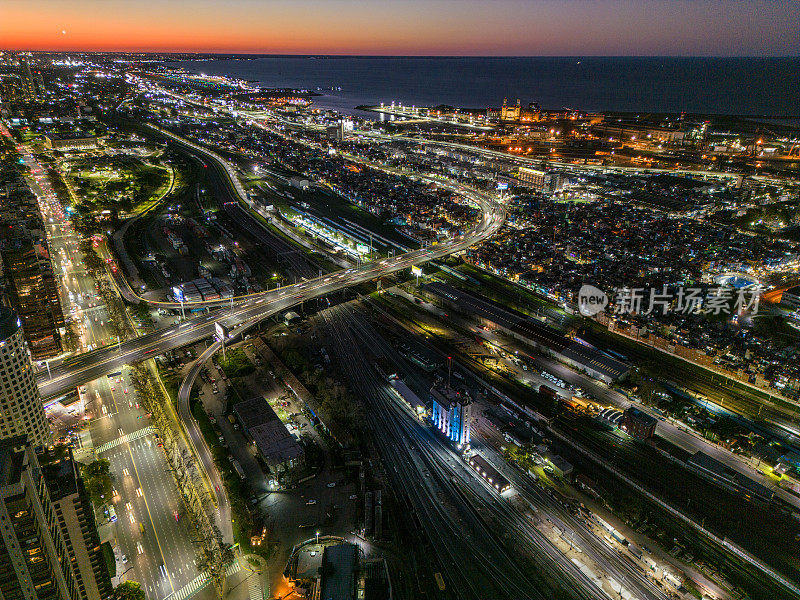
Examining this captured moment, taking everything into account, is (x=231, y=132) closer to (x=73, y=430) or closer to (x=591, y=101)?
(x=73, y=430)

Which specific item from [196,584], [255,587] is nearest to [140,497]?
[196,584]

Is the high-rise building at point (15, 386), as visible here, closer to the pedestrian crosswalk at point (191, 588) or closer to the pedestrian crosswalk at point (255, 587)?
the pedestrian crosswalk at point (191, 588)

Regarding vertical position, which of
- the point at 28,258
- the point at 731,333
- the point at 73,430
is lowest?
the point at 73,430

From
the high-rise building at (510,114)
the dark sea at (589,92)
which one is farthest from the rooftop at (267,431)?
the dark sea at (589,92)

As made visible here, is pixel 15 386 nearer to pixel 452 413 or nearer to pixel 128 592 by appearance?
pixel 128 592

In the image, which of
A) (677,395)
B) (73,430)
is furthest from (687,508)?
(73,430)

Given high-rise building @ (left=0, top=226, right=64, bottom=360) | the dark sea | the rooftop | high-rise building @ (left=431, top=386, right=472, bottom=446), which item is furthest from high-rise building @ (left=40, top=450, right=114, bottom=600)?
the dark sea
